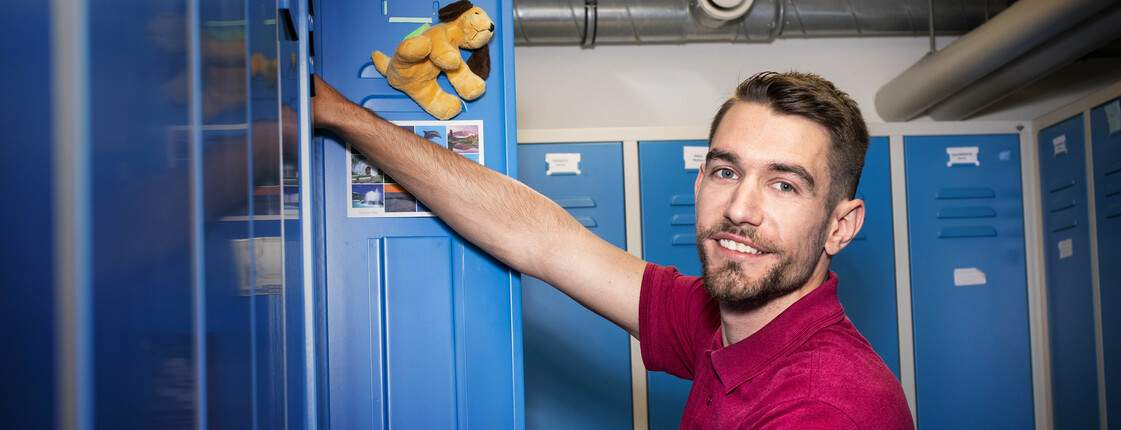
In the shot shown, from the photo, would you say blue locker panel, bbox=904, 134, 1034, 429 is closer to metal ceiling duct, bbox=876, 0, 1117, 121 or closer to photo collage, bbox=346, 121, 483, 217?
metal ceiling duct, bbox=876, 0, 1117, 121

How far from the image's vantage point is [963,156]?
354 centimetres

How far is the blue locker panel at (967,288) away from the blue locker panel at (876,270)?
10cm

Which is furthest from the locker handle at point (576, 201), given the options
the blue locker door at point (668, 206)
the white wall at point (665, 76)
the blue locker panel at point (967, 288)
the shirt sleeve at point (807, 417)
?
the shirt sleeve at point (807, 417)

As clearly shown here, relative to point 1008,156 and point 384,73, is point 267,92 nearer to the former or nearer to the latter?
point 384,73

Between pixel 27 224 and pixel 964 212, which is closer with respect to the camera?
pixel 27 224

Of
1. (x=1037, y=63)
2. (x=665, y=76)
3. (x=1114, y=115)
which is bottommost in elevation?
(x=1114, y=115)

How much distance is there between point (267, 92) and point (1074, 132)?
3.45m

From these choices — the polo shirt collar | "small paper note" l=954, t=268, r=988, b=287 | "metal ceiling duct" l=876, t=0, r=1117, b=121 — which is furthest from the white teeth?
"small paper note" l=954, t=268, r=988, b=287

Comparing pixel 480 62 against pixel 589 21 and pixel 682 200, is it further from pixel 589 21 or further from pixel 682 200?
pixel 589 21

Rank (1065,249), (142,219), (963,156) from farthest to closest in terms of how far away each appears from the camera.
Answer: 1. (963,156)
2. (1065,249)
3. (142,219)

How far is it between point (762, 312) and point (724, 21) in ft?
8.73

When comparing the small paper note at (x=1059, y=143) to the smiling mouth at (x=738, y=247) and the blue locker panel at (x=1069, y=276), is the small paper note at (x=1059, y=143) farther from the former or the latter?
the smiling mouth at (x=738, y=247)

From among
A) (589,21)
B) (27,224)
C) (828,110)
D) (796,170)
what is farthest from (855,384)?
(589,21)

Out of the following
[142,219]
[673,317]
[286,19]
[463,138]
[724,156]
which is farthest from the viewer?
[673,317]
